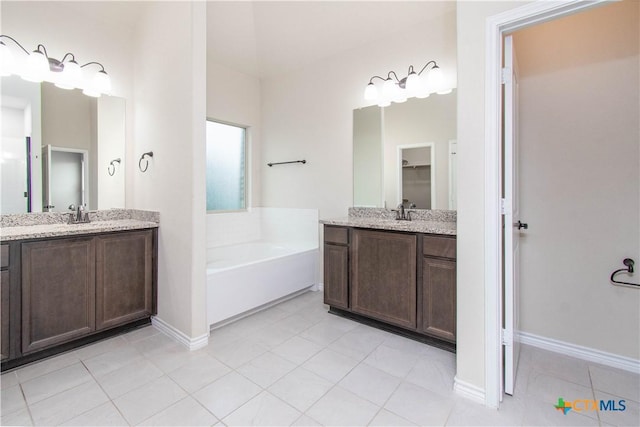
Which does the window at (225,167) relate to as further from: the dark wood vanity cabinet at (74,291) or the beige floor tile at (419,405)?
the beige floor tile at (419,405)

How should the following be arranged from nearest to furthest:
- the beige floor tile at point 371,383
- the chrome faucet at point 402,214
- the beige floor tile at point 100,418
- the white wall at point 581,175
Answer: the beige floor tile at point 100,418
the beige floor tile at point 371,383
the white wall at point 581,175
the chrome faucet at point 402,214

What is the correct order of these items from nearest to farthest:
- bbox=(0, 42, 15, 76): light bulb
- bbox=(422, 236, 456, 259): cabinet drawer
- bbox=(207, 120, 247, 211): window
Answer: bbox=(422, 236, 456, 259): cabinet drawer, bbox=(0, 42, 15, 76): light bulb, bbox=(207, 120, 247, 211): window

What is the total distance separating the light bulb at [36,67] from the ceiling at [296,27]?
1.45m

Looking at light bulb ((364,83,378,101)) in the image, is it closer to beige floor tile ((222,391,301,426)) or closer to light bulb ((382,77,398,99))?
light bulb ((382,77,398,99))

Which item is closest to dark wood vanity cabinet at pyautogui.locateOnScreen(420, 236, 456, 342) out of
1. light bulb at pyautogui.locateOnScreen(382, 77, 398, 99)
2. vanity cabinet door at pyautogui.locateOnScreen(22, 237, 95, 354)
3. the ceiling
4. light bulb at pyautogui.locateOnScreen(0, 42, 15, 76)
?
light bulb at pyautogui.locateOnScreen(382, 77, 398, 99)

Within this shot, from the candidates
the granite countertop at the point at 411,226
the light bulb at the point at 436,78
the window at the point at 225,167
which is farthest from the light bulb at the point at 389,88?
the window at the point at 225,167

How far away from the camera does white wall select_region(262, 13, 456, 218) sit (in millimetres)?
2715

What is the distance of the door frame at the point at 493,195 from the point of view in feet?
4.97

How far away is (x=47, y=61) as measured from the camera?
228 cm

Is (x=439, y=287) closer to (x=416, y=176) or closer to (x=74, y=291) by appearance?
(x=416, y=176)

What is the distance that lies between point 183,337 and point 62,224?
4.39 feet

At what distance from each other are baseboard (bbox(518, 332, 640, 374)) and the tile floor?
0.21 feet

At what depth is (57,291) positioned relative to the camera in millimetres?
2027

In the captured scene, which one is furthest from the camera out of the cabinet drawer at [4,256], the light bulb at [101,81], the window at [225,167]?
the window at [225,167]
